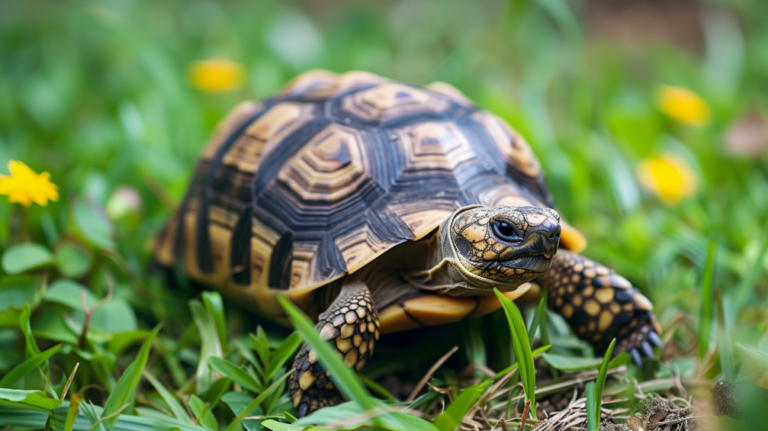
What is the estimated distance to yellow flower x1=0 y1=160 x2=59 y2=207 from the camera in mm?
2090

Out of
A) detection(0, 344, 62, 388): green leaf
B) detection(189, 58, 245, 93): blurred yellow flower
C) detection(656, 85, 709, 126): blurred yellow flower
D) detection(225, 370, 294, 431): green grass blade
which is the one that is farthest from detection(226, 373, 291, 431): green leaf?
detection(656, 85, 709, 126): blurred yellow flower

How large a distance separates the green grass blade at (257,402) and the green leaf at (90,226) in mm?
1079

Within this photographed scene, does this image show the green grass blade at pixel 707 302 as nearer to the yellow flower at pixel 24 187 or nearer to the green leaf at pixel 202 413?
the green leaf at pixel 202 413

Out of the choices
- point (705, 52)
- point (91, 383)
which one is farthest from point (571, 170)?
point (705, 52)

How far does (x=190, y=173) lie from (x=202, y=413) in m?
1.52

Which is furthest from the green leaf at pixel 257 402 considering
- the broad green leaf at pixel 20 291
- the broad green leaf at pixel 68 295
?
the broad green leaf at pixel 20 291

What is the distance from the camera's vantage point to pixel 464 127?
7.30 ft

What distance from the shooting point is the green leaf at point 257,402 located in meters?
1.63

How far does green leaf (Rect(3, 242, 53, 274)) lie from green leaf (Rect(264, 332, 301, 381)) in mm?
1007

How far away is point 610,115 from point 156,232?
291 centimetres

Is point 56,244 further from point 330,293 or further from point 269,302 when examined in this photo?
point 330,293

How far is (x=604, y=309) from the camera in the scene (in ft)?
6.51

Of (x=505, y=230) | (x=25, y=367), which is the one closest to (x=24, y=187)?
(x=25, y=367)

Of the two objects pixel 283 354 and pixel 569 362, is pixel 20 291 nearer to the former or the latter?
pixel 283 354
